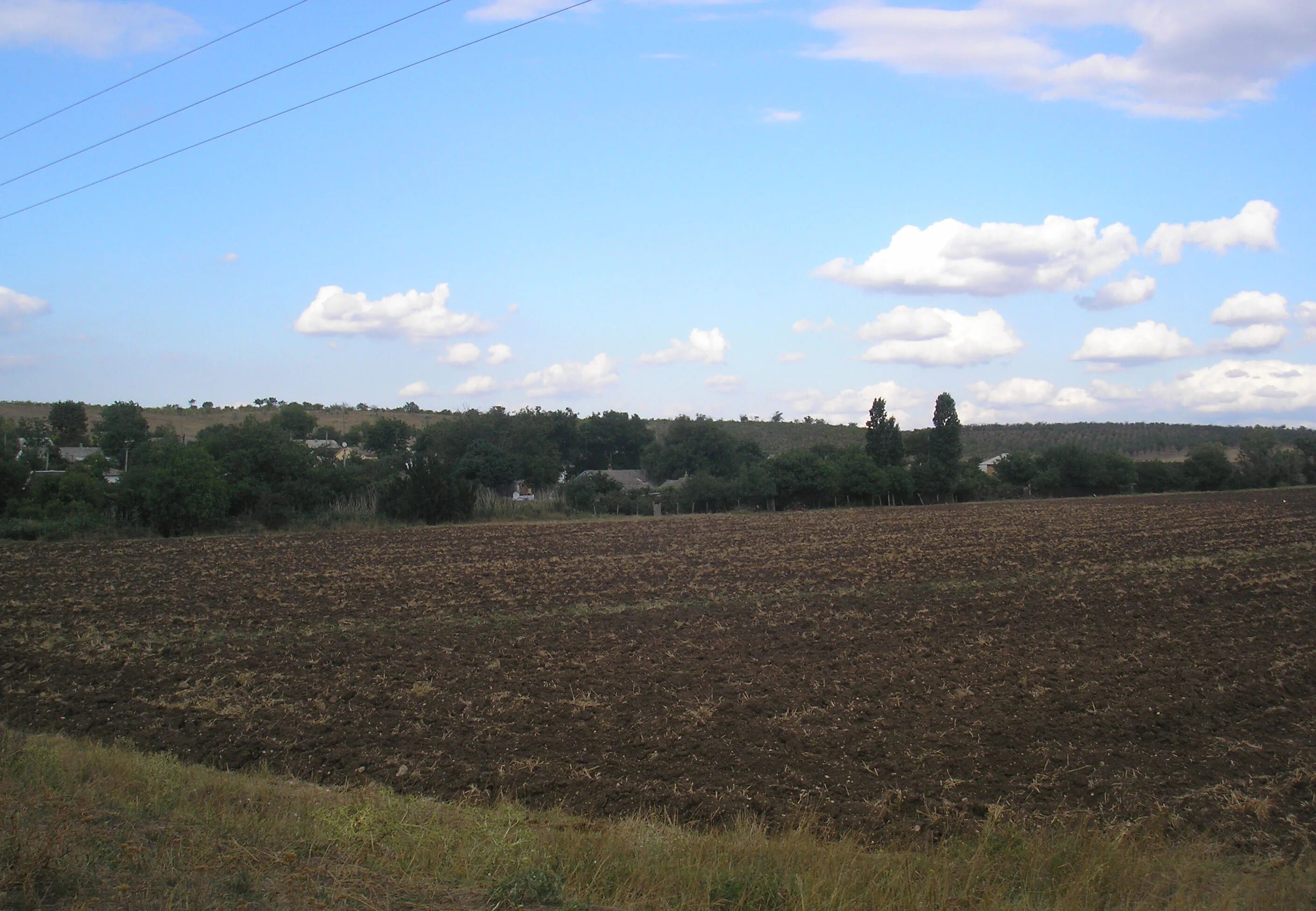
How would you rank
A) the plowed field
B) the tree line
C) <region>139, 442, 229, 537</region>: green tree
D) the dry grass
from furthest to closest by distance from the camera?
the tree line
<region>139, 442, 229, 537</region>: green tree
the plowed field
the dry grass

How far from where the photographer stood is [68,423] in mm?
95562

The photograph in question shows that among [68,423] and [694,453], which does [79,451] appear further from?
[694,453]

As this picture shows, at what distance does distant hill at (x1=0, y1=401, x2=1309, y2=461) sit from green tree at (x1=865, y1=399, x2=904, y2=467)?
36.9 metres

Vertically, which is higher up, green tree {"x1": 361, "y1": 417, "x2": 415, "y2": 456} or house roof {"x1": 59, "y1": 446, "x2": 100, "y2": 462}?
green tree {"x1": 361, "y1": 417, "x2": 415, "y2": 456}

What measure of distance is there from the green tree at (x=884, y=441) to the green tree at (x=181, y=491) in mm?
50288

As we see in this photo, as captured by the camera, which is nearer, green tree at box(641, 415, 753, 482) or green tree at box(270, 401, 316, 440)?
green tree at box(641, 415, 753, 482)

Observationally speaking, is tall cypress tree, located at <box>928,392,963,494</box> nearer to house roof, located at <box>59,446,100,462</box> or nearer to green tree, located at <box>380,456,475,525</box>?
green tree, located at <box>380,456,475,525</box>

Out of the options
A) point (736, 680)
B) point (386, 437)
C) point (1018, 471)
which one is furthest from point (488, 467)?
point (736, 680)

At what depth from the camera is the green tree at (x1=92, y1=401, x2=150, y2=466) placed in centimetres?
7701

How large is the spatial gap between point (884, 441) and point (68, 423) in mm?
83999

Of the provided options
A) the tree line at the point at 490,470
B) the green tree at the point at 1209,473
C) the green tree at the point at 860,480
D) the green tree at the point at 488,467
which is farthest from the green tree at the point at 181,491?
the green tree at the point at 1209,473

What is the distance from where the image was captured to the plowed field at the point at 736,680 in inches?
317

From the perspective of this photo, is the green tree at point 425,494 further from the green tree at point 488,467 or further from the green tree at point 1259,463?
the green tree at point 1259,463

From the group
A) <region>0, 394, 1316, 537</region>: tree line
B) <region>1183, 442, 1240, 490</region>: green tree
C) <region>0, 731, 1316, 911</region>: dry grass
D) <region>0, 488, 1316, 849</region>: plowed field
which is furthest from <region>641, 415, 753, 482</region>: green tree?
<region>0, 731, 1316, 911</region>: dry grass
